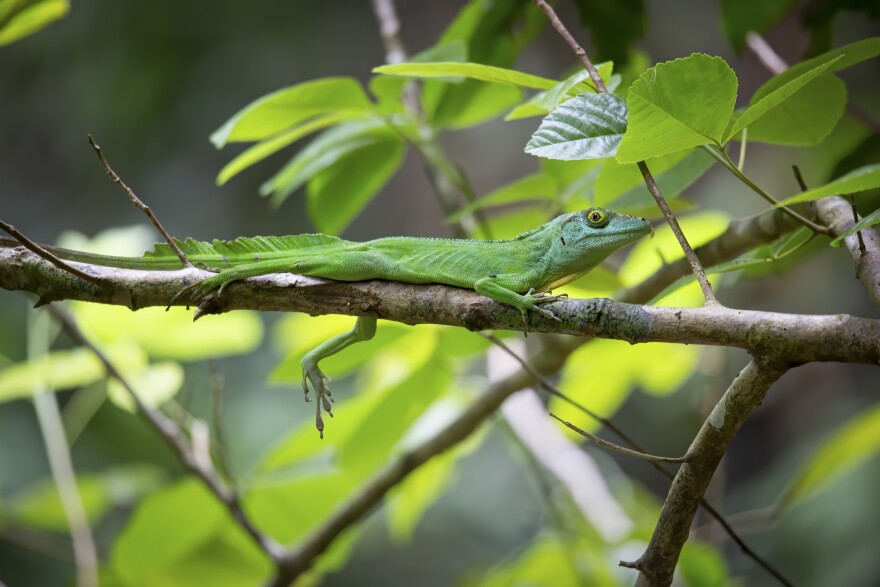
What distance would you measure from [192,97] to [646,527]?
20.9 feet

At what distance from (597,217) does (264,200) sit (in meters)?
6.07

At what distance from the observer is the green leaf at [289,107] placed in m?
2.32

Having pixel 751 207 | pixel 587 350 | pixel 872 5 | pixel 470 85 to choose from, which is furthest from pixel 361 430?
pixel 751 207

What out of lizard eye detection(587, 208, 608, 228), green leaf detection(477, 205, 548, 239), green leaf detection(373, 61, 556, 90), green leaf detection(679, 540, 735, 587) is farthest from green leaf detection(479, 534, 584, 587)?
green leaf detection(373, 61, 556, 90)

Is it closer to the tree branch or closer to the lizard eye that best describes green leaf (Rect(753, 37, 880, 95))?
the tree branch

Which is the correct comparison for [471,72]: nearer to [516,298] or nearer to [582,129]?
[582,129]

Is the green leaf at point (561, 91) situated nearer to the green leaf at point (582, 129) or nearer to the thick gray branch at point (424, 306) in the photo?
the green leaf at point (582, 129)

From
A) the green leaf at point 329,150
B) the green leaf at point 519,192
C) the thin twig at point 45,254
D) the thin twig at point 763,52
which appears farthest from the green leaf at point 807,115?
the thin twig at point 45,254

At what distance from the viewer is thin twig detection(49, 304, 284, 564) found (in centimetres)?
312

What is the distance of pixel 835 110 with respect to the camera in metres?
2.03

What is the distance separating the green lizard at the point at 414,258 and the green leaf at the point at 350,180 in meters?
0.29

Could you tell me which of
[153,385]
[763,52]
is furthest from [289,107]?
[763,52]

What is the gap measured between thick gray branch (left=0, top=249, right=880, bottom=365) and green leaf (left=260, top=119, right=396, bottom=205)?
21.5 inches

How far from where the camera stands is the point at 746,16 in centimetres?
255
